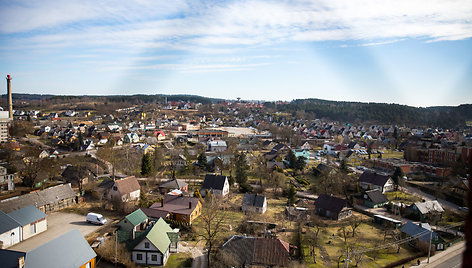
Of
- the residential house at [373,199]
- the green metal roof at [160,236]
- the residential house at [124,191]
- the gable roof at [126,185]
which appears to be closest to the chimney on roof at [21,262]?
the green metal roof at [160,236]

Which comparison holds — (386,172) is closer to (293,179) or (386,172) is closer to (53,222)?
(293,179)

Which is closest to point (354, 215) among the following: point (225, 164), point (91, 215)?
point (225, 164)

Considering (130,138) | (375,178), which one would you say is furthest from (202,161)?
(130,138)

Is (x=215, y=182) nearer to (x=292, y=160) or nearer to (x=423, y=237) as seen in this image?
(x=292, y=160)

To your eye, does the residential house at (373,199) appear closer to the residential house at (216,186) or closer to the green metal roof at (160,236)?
the residential house at (216,186)

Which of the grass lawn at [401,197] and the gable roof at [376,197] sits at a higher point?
the gable roof at [376,197]

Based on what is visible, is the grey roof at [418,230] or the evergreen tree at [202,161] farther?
the evergreen tree at [202,161]
